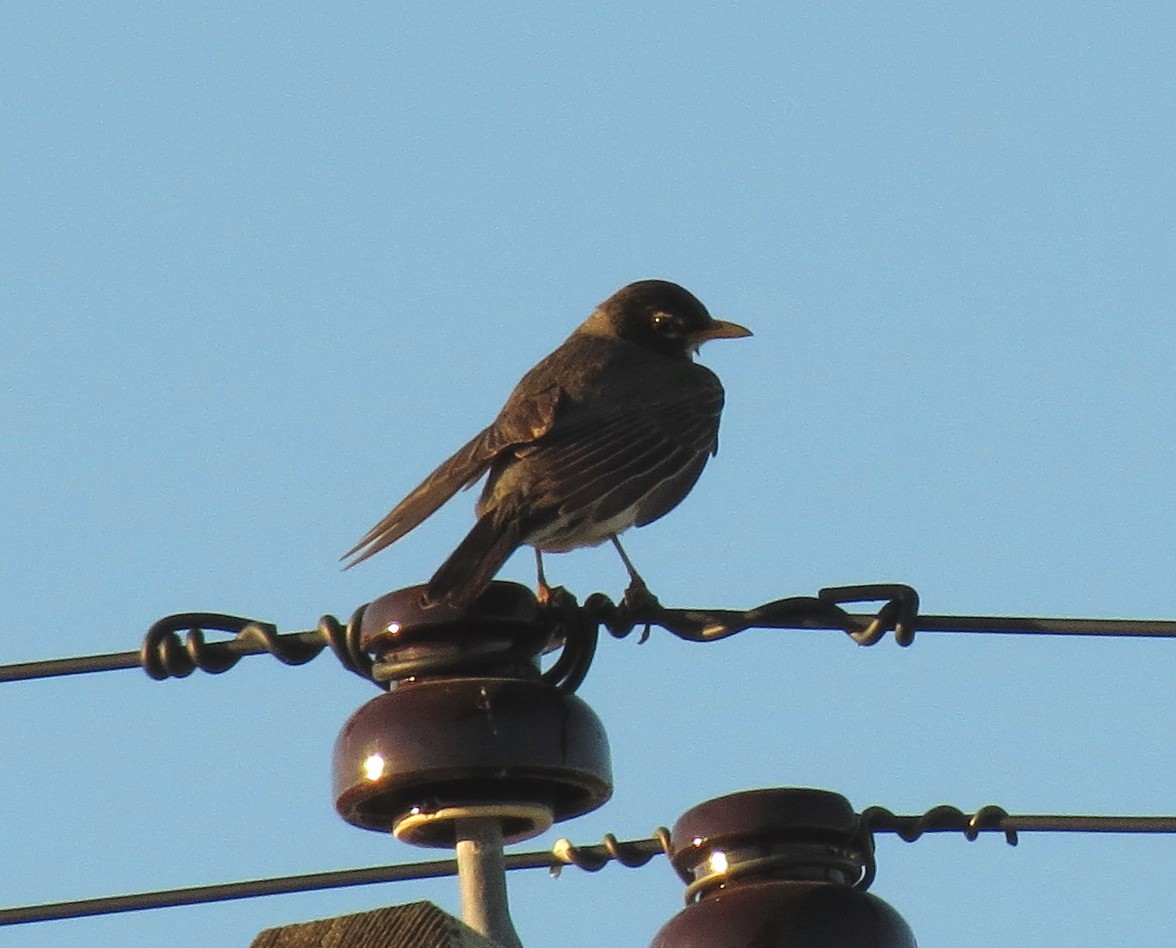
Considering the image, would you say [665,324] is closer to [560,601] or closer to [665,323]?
[665,323]

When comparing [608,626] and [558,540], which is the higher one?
[558,540]

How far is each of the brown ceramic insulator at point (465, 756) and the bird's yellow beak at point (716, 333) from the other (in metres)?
5.75

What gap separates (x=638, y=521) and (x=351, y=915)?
5.01 metres

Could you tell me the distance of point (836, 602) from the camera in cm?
468

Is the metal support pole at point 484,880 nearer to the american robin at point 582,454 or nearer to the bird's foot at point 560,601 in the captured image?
the bird's foot at point 560,601

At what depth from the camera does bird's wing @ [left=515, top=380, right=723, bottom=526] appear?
6.99 meters

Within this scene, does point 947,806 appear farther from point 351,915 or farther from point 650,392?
point 650,392

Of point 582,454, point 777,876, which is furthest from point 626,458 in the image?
point 777,876

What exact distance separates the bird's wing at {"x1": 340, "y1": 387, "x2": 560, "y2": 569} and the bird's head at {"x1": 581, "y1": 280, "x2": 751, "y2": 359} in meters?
1.96

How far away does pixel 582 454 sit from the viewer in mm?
7195

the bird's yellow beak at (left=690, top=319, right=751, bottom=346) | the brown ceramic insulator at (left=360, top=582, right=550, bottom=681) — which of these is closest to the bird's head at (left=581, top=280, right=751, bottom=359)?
the bird's yellow beak at (left=690, top=319, right=751, bottom=346)

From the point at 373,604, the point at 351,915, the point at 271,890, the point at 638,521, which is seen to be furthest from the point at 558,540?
the point at 351,915

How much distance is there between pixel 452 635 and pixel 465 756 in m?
0.29

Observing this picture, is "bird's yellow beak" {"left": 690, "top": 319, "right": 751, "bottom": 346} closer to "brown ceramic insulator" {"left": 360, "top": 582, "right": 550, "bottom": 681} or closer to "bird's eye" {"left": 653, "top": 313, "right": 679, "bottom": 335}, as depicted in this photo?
"bird's eye" {"left": 653, "top": 313, "right": 679, "bottom": 335}
